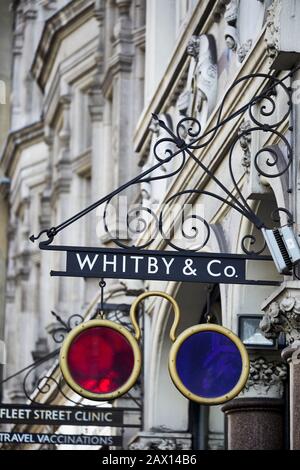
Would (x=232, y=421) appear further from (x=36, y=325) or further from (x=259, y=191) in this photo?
(x=36, y=325)

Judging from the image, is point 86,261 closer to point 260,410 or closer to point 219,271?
point 219,271

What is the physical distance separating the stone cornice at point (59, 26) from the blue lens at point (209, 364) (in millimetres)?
20881

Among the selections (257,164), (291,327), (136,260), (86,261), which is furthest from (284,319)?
(257,164)

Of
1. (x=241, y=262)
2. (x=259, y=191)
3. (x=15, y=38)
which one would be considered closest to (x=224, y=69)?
(x=259, y=191)

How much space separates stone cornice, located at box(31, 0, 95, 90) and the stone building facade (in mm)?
52

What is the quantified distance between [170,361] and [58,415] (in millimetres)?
9250

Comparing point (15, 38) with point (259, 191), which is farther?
point (15, 38)

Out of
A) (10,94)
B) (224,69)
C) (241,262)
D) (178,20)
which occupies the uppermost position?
(10,94)

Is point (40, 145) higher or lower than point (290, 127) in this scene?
higher

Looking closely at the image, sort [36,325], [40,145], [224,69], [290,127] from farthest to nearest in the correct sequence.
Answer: [40,145] → [36,325] → [224,69] → [290,127]

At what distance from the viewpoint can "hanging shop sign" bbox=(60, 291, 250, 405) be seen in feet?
48.7

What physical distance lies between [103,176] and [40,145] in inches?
593

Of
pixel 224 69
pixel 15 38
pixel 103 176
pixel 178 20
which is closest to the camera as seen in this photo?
pixel 224 69

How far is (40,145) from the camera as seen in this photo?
4716cm
